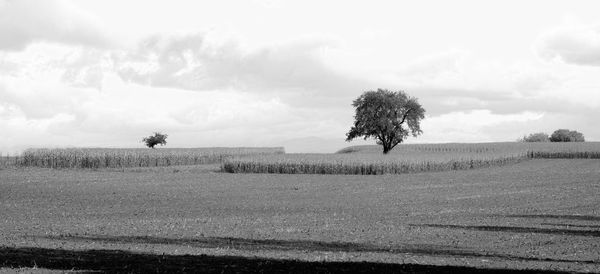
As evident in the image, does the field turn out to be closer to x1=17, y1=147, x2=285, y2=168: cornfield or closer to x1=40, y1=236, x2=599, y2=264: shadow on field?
x1=40, y1=236, x2=599, y2=264: shadow on field

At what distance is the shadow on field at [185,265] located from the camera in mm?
17078

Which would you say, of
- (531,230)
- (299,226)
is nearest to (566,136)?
(531,230)

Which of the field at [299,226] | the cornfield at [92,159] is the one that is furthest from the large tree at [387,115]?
the field at [299,226]

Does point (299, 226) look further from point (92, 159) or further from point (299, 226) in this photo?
point (92, 159)

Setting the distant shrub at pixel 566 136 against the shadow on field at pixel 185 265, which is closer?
the shadow on field at pixel 185 265

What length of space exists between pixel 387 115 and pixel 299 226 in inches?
3029

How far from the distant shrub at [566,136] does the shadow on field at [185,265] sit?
154537 millimetres

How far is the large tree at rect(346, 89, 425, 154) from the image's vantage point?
340 feet

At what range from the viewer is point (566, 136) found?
164 metres

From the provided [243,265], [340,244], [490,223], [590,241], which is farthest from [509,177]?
[243,265]

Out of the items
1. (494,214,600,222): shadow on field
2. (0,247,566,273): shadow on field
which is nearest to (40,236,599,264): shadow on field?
(0,247,566,273): shadow on field

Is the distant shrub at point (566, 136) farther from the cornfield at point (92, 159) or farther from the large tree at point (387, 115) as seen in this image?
the cornfield at point (92, 159)

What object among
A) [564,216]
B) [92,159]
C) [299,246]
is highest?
[92,159]

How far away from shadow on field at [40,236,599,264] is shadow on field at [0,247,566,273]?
9.90 feet
